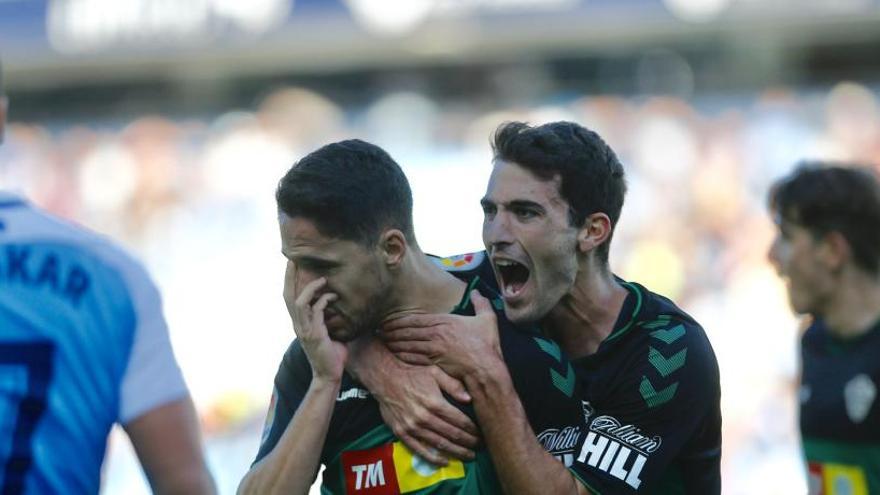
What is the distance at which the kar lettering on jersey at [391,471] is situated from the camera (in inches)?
124

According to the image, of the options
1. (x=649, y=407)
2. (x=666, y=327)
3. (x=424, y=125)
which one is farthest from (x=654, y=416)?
(x=424, y=125)

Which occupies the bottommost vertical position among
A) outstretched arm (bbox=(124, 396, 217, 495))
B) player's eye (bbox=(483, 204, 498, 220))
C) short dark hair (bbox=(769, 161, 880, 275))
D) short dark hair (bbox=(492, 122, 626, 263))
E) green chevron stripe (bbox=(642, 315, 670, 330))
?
outstretched arm (bbox=(124, 396, 217, 495))

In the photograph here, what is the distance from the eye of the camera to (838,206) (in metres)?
4.94

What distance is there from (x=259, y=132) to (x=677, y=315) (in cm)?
817

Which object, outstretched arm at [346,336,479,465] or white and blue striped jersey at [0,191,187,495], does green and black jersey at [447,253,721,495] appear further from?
white and blue striped jersey at [0,191,187,495]

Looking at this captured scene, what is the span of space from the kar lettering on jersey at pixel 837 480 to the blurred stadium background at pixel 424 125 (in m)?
4.81

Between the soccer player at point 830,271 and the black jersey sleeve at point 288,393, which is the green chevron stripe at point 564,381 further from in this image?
the soccer player at point 830,271

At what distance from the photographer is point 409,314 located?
3.27 m

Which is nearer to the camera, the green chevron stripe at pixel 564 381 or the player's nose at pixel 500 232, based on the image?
the green chevron stripe at pixel 564 381

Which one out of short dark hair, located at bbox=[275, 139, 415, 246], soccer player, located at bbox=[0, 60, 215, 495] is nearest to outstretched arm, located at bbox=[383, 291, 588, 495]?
short dark hair, located at bbox=[275, 139, 415, 246]

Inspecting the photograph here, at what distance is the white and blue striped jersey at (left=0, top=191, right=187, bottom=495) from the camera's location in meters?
2.49

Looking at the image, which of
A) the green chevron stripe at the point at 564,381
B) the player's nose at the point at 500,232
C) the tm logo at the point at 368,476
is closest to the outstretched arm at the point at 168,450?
the tm logo at the point at 368,476

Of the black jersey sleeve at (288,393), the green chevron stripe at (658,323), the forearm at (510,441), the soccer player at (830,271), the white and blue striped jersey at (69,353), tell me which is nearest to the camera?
the white and blue striped jersey at (69,353)

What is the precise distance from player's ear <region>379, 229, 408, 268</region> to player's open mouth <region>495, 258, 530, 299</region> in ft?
1.04
